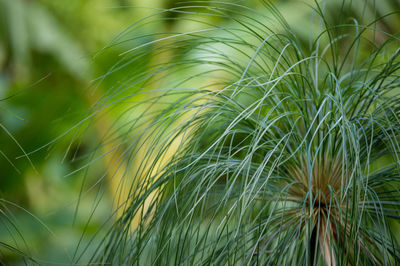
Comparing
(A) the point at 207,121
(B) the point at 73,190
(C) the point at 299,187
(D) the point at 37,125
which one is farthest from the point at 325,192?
(B) the point at 73,190

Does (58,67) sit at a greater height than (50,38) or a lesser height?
lesser

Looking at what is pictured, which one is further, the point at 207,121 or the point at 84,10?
the point at 84,10

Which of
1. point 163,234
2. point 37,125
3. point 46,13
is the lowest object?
point 163,234

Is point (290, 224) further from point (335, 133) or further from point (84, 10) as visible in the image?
point (84, 10)

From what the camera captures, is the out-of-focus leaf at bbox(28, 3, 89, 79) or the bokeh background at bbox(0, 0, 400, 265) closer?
the bokeh background at bbox(0, 0, 400, 265)

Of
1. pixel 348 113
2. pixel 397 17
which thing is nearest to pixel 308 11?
Answer: pixel 397 17

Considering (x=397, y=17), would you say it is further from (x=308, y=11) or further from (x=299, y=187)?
(x=299, y=187)

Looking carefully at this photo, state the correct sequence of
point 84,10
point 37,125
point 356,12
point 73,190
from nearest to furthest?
point 37,125 < point 356,12 < point 73,190 < point 84,10

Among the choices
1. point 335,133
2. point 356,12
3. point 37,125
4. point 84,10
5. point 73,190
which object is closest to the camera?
point 335,133

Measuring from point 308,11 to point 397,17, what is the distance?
54cm

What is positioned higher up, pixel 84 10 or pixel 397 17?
pixel 84 10

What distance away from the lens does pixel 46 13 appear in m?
3.62

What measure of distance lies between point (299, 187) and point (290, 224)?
0.18ft

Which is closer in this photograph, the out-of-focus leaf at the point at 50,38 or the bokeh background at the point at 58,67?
the bokeh background at the point at 58,67
